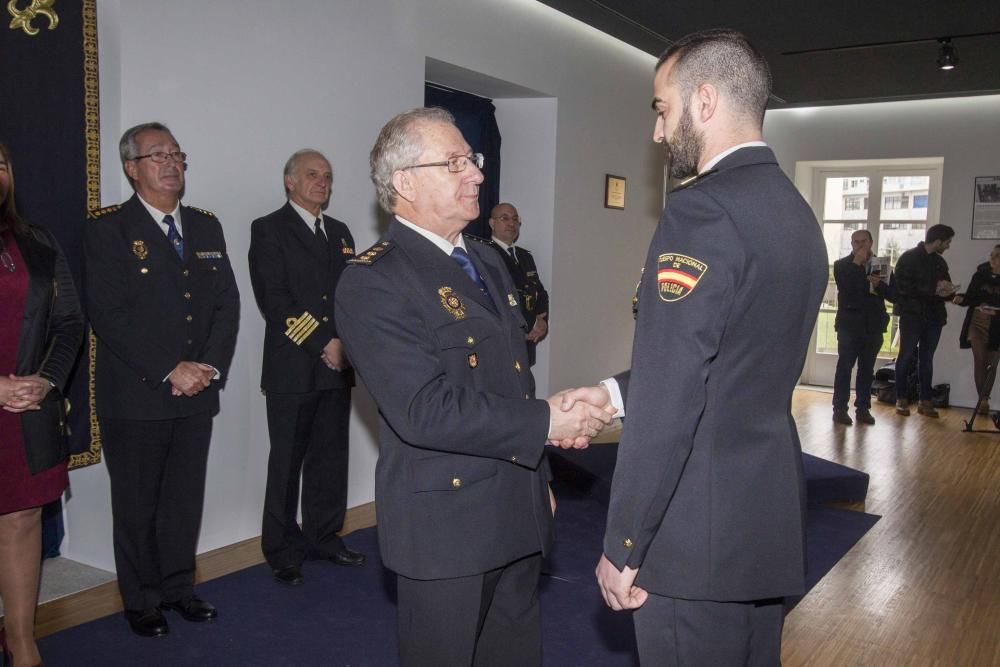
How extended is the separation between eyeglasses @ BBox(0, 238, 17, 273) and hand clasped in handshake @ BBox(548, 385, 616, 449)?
1.86 m

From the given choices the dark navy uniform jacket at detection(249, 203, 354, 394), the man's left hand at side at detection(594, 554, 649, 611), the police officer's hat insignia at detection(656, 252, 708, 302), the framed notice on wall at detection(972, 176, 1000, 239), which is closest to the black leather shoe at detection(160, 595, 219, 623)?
the dark navy uniform jacket at detection(249, 203, 354, 394)

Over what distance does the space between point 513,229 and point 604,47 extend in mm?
2093

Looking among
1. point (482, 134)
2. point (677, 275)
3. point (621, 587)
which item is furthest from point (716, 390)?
point (482, 134)

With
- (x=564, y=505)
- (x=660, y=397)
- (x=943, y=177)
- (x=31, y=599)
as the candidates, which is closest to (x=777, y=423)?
(x=660, y=397)

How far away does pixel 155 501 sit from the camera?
3.19 meters

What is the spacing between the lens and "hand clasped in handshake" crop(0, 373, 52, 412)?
253cm

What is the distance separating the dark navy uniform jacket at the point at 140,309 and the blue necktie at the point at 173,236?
0.07 ft

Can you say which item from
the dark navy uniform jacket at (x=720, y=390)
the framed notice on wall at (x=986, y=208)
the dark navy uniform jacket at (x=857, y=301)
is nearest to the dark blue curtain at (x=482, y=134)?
the dark navy uniform jacket at (x=857, y=301)

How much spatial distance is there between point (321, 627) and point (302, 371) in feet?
3.76

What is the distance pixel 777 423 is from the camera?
1617 millimetres

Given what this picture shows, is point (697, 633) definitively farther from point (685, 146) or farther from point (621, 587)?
point (685, 146)

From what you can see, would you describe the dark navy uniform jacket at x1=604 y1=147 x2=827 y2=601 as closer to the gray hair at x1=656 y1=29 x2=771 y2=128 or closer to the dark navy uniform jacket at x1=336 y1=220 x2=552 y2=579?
the gray hair at x1=656 y1=29 x2=771 y2=128

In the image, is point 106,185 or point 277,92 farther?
point 277,92

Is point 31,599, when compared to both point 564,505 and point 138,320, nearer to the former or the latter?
point 138,320
